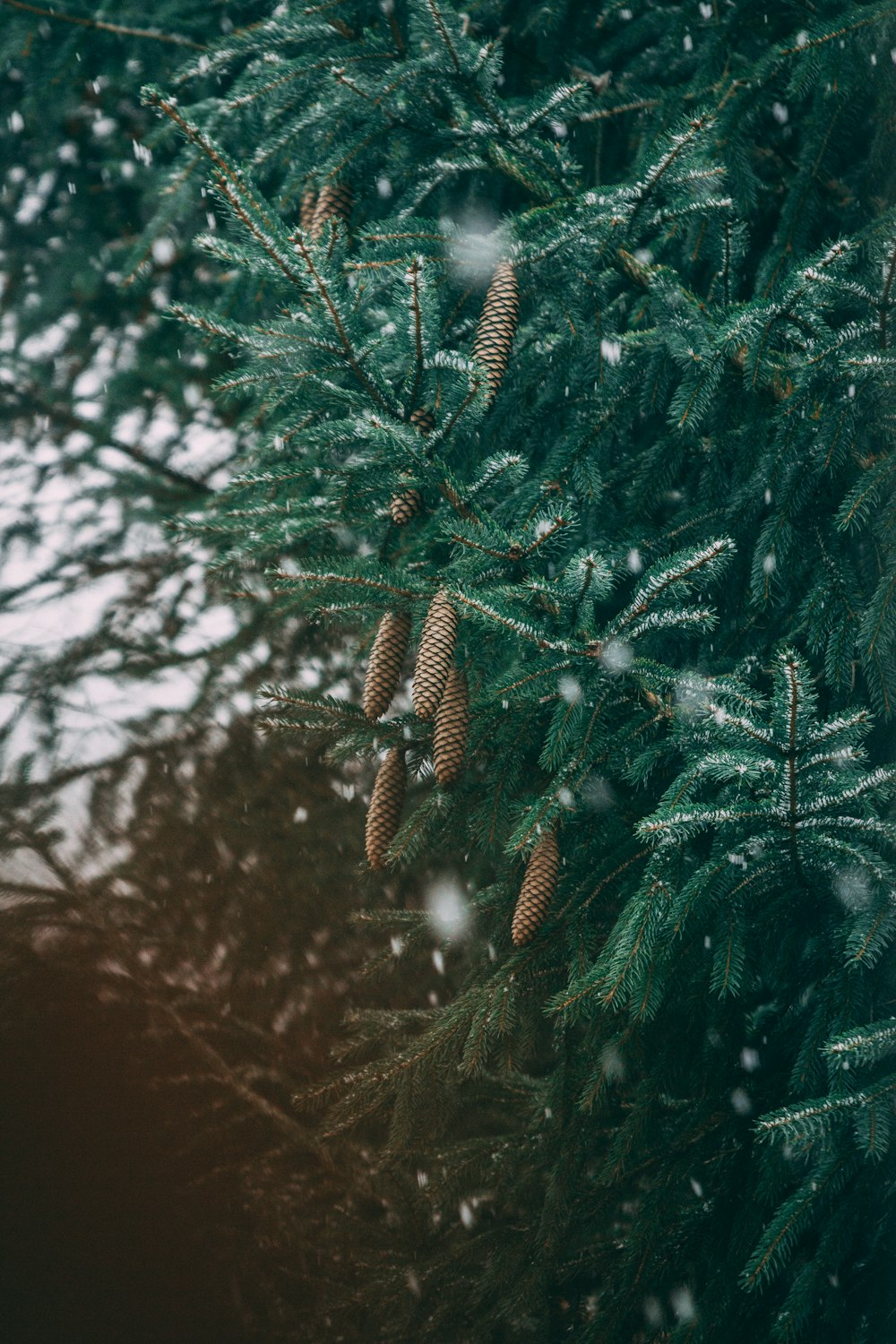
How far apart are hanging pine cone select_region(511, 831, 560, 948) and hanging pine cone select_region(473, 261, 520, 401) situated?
62 centimetres

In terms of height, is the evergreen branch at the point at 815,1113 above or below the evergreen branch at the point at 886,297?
below

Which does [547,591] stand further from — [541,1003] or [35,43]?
[35,43]

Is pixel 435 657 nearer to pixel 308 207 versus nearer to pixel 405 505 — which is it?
pixel 405 505

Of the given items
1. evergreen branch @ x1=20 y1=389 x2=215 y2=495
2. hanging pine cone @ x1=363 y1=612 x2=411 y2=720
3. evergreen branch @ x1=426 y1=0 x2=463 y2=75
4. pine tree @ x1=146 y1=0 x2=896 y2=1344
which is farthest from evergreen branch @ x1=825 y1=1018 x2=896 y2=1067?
evergreen branch @ x1=20 y1=389 x2=215 y2=495

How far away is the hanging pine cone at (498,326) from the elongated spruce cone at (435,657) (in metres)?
0.29

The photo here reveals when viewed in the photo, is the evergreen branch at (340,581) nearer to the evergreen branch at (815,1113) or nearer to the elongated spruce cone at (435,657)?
the elongated spruce cone at (435,657)

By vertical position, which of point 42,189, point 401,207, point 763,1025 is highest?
point 42,189

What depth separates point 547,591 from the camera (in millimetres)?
1031

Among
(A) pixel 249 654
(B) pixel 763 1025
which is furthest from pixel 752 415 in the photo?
(A) pixel 249 654

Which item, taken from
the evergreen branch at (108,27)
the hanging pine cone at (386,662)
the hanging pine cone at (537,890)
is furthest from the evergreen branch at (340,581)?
the evergreen branch at (108,27)

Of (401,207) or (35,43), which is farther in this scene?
(35,43)

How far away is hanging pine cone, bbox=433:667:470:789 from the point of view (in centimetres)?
119

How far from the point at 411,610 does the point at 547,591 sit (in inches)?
10.2

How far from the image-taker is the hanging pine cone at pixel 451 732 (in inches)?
47.0
